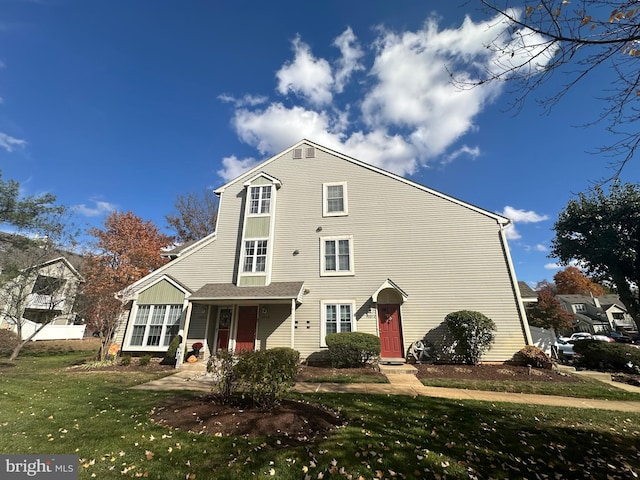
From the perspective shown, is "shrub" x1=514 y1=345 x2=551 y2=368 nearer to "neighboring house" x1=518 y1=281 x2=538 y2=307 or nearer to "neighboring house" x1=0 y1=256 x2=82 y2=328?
"neighboring house" x1=518 y1=281 x2=538 y2=307

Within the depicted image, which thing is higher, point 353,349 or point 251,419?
point 353,349

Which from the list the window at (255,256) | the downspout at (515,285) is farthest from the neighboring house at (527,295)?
the window at (255,256)

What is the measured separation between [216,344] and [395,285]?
9655 mm

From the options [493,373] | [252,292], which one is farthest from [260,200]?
[493,373]

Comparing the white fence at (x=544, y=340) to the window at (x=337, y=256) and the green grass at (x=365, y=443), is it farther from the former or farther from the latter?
the window at (x=337, y=256)

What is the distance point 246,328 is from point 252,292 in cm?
224

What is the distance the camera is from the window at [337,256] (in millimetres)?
14297

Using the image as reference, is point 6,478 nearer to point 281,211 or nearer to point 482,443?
point 482,443

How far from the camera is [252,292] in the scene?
44.1 ft

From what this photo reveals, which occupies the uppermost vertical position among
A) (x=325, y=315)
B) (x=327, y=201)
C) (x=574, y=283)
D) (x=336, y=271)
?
(x=574, y=283)

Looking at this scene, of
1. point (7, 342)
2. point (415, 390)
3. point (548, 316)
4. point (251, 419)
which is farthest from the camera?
point (548, 316)

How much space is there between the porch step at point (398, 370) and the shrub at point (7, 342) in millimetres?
21202

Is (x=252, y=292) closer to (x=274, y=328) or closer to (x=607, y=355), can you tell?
(x=274, y=328)

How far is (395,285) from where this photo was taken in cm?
1333
